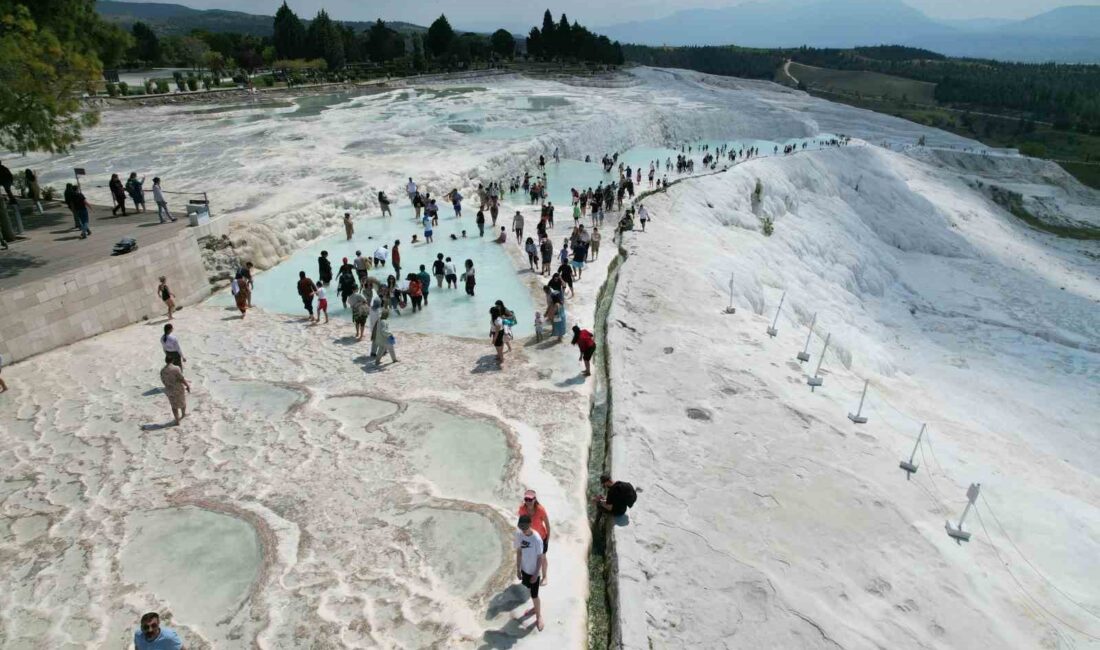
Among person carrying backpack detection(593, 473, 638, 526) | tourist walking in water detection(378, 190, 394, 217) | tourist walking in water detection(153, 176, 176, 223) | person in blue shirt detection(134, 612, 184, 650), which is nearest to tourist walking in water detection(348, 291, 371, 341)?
tourist walking in water detection(153, 176, 176, 223)

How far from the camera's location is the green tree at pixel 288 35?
75875mm

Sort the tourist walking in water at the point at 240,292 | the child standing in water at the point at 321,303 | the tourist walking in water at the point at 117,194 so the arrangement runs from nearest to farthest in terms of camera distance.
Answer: the child standing in water at the point at 321,303, the tourist walking in water at the point at 240,292, the tourist walking in water at the point at 117,194

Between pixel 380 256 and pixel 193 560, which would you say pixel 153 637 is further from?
pixel 380 256

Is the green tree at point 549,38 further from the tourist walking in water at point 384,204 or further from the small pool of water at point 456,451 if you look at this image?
the small pool of water at point 456,451

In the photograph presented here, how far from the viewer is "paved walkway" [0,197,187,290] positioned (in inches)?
510

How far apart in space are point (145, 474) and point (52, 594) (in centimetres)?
226

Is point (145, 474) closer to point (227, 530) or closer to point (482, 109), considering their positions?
point (227, 530)

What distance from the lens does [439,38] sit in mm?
84625

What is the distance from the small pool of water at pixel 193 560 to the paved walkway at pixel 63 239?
757 cm

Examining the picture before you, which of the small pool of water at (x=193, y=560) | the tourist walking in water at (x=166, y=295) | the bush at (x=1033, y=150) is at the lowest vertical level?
the bush at (x=1033, y=150)

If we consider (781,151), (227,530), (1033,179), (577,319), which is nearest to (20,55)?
(227,530)

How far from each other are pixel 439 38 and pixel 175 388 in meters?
85.5

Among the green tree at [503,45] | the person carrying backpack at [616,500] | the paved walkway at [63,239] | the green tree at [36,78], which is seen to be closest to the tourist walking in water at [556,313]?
the person carrying backpack at [616,500]

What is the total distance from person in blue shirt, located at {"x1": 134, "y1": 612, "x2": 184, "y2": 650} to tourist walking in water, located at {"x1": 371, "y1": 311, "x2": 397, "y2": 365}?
24.1 feet
